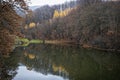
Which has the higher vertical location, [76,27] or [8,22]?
[76,27]

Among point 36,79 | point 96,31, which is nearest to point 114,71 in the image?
point 36,79

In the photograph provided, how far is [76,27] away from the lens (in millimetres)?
104188

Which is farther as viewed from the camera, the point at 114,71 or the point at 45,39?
the point at 45,39

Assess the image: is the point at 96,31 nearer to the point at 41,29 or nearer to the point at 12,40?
the point at 41,29

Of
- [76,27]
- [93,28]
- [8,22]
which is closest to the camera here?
[8,22]

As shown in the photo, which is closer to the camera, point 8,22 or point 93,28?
point 8,22

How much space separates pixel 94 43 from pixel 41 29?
2614 inches

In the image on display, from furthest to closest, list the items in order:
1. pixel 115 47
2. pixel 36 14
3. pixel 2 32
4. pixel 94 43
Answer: pixel 36 14 → pixel 94 43 → pixel 115 47 → pixel 2 32

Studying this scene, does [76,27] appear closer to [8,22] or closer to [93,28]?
[93,28]

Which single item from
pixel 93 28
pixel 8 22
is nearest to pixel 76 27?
pixel 93 28

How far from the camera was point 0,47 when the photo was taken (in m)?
16.2

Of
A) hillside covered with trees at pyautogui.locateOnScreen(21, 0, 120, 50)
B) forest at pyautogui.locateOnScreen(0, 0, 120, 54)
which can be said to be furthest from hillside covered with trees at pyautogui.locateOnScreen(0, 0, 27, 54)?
hillside covered with trees at pyautogui.locateOnScreen(21, 0, 120, 50)

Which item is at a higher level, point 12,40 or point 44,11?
point 44,11

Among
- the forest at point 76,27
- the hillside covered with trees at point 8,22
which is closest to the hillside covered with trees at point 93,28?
the forest at point 76,27
